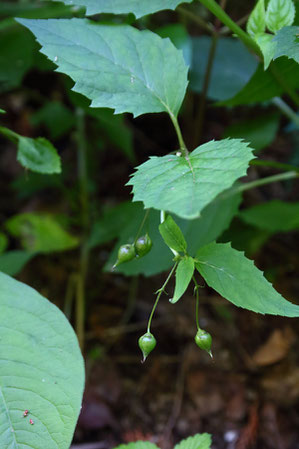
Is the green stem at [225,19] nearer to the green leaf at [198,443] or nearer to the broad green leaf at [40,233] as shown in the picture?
the green leaf at [198,443]

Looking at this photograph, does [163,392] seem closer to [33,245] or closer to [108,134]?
[33,245]

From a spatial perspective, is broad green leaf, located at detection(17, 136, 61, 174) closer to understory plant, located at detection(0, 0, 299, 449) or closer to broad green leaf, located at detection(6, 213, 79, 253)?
understory plant, located at detection(0, 0, 299, 449)

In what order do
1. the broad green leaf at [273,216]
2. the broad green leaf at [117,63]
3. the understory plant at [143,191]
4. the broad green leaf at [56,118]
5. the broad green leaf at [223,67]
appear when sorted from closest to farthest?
the understory plant at [143,191] → the broad green leaf at [117,63] → the broad green leaf at [273,216] → the broad green leaf at [223,67] → the broad green leaf at [56,118]

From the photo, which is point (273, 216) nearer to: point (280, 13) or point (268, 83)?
point (268, 83)

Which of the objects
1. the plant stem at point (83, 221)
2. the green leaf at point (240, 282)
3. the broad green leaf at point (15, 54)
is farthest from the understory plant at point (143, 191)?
the plant stem at point (83, 221)

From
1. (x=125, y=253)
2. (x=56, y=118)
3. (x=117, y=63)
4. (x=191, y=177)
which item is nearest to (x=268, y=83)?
(x=117, y=63)
